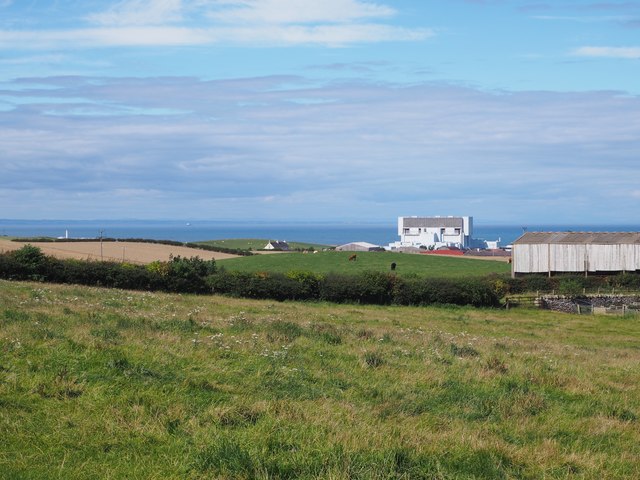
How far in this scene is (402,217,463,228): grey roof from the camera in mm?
184125

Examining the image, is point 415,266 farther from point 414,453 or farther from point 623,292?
point 414,453

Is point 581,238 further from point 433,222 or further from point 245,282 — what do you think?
point 433,222

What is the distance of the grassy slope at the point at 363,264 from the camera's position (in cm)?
7825

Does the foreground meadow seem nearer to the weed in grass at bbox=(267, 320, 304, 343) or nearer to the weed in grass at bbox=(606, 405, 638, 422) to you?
the weed in grass at bbox=(606, 405, 638, 422)

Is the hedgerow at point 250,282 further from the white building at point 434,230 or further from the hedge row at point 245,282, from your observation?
the white building at point 434,230

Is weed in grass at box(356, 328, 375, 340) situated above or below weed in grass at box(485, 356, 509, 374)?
above

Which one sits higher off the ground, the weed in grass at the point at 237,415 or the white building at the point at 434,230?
the white building at the point at 434,230

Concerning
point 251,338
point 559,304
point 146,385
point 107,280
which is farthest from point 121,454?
point 559,304

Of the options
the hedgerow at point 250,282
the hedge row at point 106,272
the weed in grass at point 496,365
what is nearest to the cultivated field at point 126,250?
the hedge row at point 106,272

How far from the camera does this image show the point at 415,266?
278 ft

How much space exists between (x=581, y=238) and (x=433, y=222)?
114443 mm

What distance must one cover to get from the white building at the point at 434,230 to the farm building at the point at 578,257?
104585 mm

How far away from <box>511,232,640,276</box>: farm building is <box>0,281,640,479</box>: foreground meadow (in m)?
54.1

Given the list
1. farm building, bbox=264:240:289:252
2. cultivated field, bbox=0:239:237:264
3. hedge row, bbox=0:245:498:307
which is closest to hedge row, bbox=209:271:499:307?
hedge row, bbox=0:245:498:307
